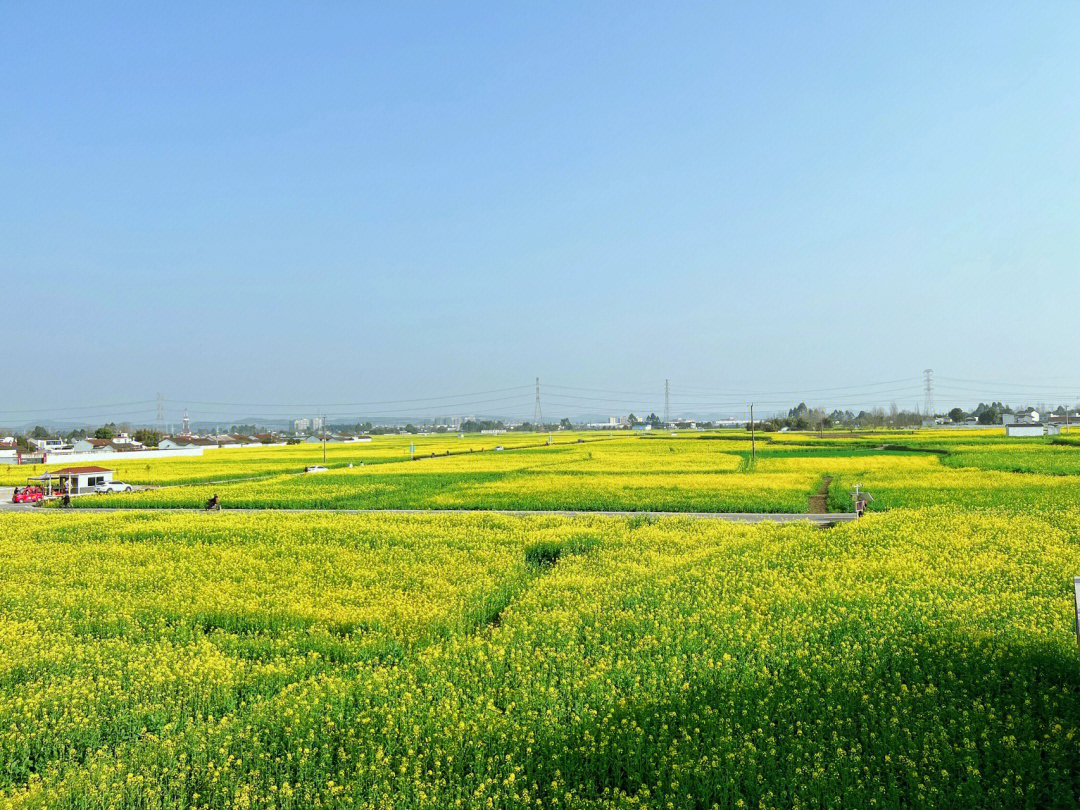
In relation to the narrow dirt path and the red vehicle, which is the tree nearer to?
the red vehicle

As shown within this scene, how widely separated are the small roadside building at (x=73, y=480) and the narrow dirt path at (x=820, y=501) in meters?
45.3

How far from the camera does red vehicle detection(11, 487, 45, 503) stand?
45.1m

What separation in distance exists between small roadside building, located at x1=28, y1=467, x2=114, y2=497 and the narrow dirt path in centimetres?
4533

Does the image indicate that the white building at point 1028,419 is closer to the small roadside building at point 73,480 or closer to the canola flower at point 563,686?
the canola flower at point 563,686

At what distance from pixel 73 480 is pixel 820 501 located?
157ft

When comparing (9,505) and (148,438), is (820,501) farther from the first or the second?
(148,438)

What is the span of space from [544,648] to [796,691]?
4182mm

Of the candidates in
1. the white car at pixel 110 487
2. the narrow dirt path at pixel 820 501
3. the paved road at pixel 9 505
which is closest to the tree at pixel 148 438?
the paved road at pixel 9 505

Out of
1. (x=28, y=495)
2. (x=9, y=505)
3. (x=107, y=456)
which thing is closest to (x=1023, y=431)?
(x=28, y=495)

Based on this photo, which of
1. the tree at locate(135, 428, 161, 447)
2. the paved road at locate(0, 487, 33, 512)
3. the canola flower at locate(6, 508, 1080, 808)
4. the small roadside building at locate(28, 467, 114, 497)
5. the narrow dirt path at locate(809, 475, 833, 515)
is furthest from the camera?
the tree at locate(135, 428, 161, 447)

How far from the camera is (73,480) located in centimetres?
4772

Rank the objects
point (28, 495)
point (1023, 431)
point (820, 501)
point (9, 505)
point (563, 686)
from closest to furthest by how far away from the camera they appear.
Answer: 1. point (563, 686)
2. point (820, 501)
3. point (9, 505)
4. point (28, 495)
5. point (1023, 431)

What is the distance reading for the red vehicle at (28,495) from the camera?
45.1 m

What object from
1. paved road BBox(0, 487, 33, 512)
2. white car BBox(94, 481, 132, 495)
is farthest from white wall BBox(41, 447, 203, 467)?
white car BBox(94, 481, 132, 495)
